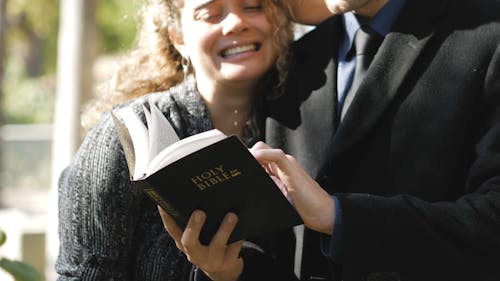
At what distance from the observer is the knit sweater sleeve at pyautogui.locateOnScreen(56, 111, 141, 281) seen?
3.48m

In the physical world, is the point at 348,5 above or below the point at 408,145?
above

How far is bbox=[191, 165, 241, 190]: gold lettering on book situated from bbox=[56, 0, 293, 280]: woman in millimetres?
601

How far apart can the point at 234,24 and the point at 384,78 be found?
498 mm

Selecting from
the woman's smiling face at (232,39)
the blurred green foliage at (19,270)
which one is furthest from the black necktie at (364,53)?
the blurred green foliage at (19,270)

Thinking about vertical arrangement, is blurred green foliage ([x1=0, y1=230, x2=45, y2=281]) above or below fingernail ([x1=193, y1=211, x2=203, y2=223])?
above

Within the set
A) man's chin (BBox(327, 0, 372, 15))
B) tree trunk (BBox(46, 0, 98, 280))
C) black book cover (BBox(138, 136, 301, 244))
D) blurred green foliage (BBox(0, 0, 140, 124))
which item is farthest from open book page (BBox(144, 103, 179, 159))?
blurred green foliage (BBox(0, 0, 140, 124))

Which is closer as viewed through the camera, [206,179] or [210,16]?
[206,179]

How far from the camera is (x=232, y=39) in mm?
3531

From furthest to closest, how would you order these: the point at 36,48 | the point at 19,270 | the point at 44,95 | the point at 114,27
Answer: the point at 36,48
the point at 44,95
the point at 114,27
the point at 19,270

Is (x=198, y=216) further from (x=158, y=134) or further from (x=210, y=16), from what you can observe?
(x=210, y=16)

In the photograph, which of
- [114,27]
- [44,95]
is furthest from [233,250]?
[44,95]

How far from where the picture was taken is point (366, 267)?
126 inches

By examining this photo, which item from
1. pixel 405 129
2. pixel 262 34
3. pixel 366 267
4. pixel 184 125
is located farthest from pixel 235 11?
pixel 366 267

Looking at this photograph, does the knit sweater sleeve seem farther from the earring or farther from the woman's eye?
the woman's eye
